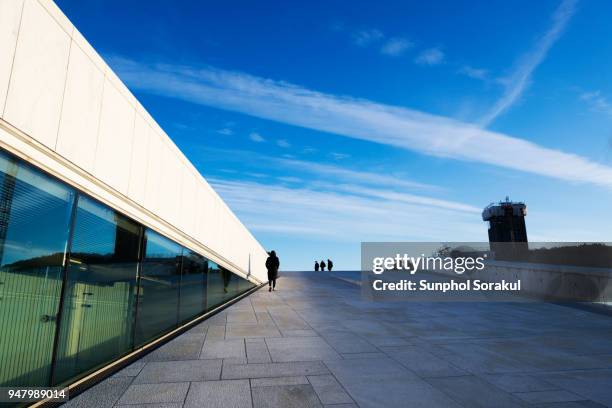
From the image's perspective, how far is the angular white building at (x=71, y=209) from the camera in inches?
136

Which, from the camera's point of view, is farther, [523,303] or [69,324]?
[523,303]

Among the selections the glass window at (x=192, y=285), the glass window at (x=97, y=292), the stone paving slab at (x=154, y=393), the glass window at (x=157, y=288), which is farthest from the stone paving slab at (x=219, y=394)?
the glass window at (x=192, y=285)

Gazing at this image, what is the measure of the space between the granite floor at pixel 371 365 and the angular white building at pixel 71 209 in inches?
Answer: 28.9

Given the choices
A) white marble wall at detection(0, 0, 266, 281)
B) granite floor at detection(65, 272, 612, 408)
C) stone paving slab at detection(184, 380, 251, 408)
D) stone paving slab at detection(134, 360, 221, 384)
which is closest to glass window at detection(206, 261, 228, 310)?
granite floor at detection(65, 272, 612, 408)

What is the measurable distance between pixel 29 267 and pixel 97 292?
143 centimetres

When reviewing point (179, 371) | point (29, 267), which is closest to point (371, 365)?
point (179, 371)

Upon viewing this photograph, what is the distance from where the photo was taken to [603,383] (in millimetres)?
4859

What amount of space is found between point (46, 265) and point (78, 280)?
656 millimetres

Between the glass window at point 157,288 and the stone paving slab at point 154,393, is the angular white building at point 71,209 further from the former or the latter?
the stone paving slab at point 154,393

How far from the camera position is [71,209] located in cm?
437

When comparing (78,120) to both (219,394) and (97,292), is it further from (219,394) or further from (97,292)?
(219,394)

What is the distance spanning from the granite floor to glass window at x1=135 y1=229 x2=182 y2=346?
48cm

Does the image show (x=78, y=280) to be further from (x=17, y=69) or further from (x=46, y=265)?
(x=17, y=69)

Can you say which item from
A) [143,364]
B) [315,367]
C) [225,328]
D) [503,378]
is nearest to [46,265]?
[143,364]
